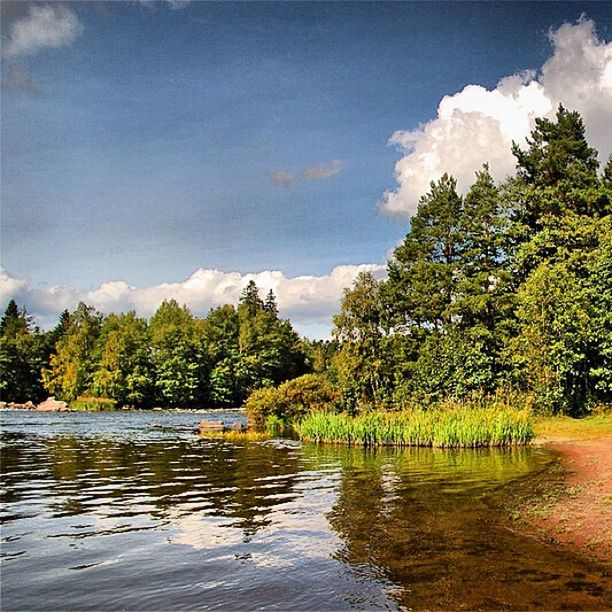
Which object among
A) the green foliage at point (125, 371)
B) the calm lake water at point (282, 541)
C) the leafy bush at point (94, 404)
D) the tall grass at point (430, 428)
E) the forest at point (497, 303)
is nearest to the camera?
the calm lake water at point (282, 541)

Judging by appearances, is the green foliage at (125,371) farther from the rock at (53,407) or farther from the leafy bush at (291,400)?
the leafy bush at (291,400)

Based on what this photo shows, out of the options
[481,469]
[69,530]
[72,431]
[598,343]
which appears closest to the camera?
[69,530]

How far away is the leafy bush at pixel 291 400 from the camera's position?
38.3 metres

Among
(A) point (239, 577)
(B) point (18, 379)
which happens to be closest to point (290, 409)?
(A) point (239, 577)

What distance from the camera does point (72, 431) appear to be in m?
38.8

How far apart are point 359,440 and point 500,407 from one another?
6866mm

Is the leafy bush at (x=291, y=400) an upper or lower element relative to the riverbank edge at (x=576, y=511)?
upper

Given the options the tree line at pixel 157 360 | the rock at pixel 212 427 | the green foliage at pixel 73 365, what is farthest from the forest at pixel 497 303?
the green foliage at pixel 73 365

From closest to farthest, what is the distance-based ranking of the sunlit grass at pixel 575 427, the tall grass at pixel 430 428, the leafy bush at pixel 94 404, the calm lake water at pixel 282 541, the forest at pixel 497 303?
the calm lake water at pixel 282 541 < the tall grass at pixel 430 428 < the sunlit grass at pixel 575 427 < the forest at pixel 497 303 < the leafy bush at pixel 94 404

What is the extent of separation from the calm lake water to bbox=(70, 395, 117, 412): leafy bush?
2211 inches

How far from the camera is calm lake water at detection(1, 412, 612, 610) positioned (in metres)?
7.86

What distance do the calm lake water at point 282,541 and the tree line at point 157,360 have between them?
62.7 metres

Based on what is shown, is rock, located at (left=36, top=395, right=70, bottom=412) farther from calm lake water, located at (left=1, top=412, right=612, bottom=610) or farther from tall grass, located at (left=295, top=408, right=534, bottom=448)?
calm lake water, located at (left=1, top=412, right=612, bottom=610)

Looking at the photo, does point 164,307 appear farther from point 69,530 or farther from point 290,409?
point 69,530
